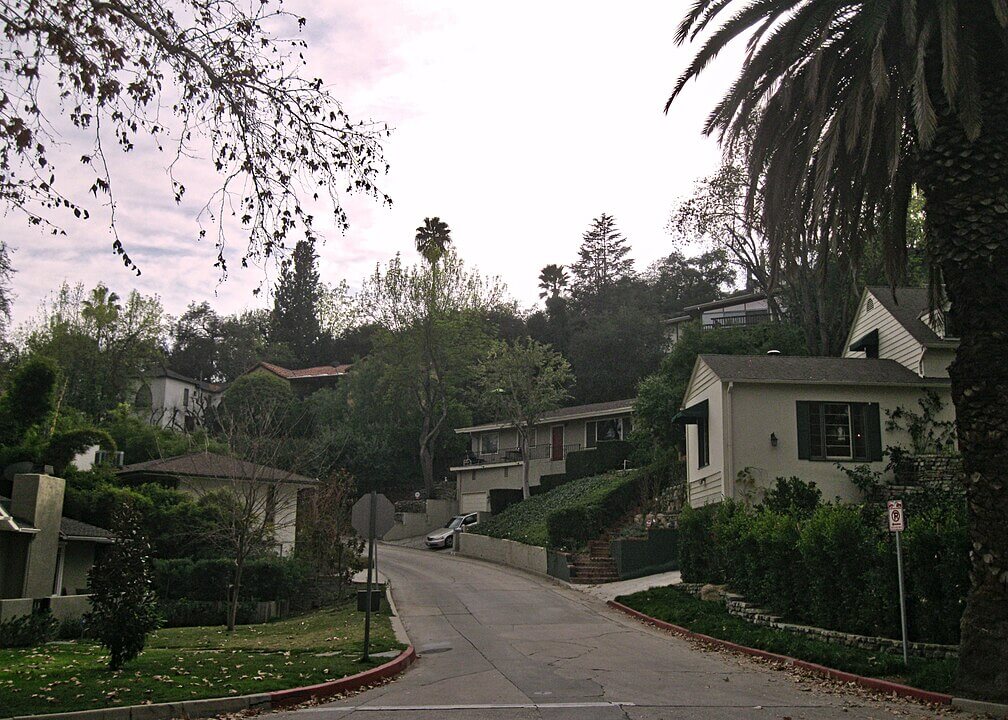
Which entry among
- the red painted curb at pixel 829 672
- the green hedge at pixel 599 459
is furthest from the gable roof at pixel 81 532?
the green hedge at pixel 599 459

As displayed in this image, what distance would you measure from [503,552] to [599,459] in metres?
10.9

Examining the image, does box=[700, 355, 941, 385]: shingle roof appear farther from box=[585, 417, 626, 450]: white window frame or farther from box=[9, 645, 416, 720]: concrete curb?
box=[585, 417, 626, 450]: white window frame

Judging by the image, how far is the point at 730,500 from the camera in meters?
22.9

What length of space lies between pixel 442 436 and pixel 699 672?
46436 millimetres

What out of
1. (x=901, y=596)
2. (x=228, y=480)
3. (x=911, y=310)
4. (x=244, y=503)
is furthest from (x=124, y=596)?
(x=911, y=310)

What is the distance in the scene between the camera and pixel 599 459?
48.0m

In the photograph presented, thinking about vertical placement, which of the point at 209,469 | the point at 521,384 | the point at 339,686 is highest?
the point at 521,384

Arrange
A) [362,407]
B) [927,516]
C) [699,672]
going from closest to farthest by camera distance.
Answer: [699,672] → [927,516] → [362,407]

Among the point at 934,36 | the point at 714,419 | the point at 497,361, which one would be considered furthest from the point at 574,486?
the point at 934,36

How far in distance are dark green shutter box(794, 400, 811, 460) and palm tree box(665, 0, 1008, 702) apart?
1152 centimetres

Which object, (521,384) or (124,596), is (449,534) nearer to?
(521,384)

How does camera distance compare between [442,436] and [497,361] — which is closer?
[497,361]

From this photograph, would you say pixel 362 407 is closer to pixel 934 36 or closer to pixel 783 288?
pixel 783 288

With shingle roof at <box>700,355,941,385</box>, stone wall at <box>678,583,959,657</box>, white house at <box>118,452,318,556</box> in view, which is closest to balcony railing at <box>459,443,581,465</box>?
white house at <box>118,452,318,556</box>
